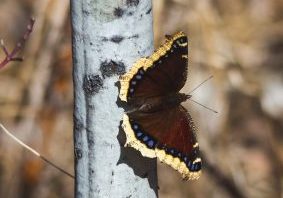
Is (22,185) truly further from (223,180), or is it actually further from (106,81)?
(106,81)

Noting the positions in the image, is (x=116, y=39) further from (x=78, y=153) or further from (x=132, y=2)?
(x=78, y=153)

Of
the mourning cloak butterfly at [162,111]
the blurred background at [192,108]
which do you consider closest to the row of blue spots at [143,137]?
the mourning cloak butterfly at [162,111]

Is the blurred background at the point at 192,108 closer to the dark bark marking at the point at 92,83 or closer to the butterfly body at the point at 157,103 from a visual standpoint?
the butterfly body at the point at 157,103

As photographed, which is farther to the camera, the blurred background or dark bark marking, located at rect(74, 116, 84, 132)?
the blurred background

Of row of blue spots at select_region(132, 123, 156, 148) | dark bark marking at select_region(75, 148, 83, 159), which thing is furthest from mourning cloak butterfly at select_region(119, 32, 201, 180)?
dark bark marking at select_region(75, 148, 83, 159)

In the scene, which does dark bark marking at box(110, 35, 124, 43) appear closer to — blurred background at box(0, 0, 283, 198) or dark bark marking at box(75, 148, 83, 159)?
dark bark marking at box(75, 148, 83, 159)

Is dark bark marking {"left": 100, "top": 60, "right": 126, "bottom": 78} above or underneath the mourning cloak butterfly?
above

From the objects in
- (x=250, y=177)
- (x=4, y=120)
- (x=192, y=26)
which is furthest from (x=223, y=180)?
(x=4, y=120)

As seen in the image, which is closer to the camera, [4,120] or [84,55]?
[84,55]
